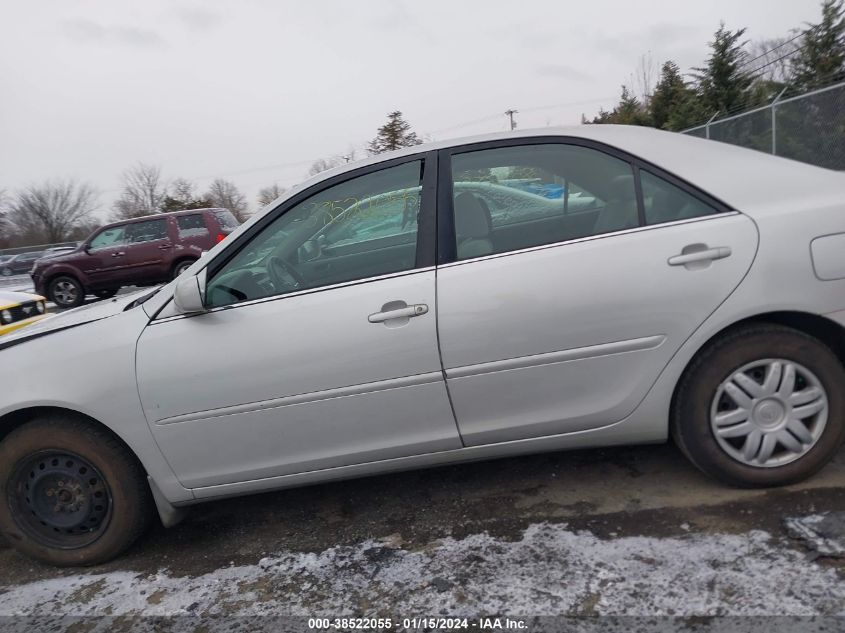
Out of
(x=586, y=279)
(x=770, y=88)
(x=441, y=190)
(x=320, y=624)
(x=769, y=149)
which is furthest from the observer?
(x=770, y=88)

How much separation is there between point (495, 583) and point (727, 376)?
48.5 inches

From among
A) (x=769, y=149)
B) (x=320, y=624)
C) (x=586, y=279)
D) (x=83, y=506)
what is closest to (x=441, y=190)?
(x=586, y=279)

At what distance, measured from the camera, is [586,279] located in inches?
94.4

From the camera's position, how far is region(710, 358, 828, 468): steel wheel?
2.44m

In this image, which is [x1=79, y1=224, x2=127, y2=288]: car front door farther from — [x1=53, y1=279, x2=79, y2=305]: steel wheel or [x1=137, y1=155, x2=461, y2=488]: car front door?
[x1=137, y1=155, x2=461, y2=488]: car front door

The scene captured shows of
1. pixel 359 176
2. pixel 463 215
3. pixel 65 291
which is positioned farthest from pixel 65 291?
pixel 463 215

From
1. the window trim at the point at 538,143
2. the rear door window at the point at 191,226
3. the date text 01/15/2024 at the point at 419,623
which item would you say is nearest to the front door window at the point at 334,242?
the window trim at the point at 538,143

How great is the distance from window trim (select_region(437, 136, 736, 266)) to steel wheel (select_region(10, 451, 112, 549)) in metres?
1.81

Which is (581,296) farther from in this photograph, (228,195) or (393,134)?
(228,195)

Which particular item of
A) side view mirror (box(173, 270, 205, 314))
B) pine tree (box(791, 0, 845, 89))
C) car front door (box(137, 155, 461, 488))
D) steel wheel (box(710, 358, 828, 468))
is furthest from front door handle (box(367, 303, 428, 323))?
pine tree (box(791, 0, 845, 89))

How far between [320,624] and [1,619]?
1.35m

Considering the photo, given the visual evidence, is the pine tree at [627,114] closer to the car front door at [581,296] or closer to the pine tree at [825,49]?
the pine tree at [825,49]

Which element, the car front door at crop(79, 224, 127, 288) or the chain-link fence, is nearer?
the chain-link fence

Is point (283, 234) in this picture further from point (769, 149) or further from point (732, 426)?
point (769, 149)
